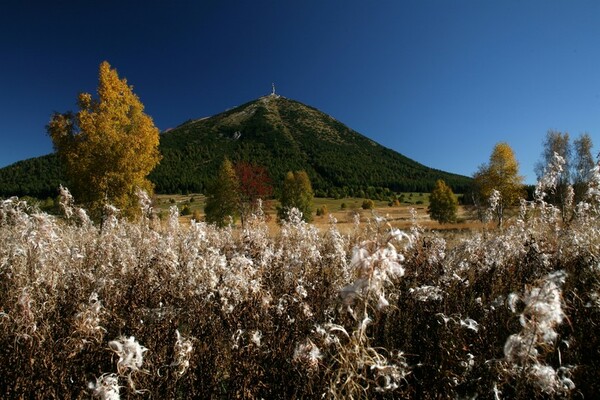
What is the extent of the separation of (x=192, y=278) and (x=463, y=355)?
A: 10.9ft

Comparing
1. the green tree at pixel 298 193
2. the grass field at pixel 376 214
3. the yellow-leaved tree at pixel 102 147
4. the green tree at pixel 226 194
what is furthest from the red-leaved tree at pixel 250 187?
Result: the yellow-leaved tree at pixel 102 147

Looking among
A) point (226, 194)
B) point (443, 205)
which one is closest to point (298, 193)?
point (226, 194)

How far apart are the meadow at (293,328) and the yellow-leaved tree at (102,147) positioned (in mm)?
10946

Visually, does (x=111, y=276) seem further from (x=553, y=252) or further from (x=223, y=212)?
(x=223, y=212)

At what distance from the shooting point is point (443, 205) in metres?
60.6

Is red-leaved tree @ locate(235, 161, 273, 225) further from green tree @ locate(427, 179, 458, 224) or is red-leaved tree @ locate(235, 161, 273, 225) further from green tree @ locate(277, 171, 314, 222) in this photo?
green tree @ locate(427, 179, 458, 224)

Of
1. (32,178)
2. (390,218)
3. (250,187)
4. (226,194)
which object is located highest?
(32,178)

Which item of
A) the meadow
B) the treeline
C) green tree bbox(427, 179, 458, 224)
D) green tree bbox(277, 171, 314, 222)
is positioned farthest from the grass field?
the treeline

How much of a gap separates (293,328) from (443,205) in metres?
62.6

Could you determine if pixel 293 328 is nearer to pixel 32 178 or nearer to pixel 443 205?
pixel 443 205

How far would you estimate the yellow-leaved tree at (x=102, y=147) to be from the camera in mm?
15617

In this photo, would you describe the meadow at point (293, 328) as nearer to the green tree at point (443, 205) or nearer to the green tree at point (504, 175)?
the green tree at point (504, 175)

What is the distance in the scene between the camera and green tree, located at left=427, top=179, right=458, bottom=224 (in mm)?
59906

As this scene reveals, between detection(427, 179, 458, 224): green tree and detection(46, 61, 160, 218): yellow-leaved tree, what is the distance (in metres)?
53.6
